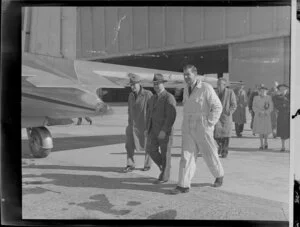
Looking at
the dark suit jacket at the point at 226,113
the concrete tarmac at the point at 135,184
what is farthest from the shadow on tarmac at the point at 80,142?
the dark suit jacket at the point at 226,113

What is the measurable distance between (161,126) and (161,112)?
0.12 meters

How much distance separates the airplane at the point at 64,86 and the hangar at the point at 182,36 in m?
0.09

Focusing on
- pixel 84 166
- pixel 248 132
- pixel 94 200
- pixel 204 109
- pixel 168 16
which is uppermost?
pixel 168 16

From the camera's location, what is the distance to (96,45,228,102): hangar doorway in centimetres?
302

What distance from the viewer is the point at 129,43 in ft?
10.1

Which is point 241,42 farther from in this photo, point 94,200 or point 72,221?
point 72,221

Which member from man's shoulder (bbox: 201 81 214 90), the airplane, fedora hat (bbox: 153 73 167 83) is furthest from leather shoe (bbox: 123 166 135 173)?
man's shoulder (bbox: 201 81 214 90)

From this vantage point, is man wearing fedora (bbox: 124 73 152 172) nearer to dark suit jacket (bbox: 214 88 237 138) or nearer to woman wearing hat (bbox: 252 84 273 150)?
dark suit jacket (bbox: 214 88 237 138)

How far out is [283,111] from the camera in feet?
9.67

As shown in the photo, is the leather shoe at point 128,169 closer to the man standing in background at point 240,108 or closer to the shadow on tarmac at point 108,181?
the shadow on tarmac at point 108,181

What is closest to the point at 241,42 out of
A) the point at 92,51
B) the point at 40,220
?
the point at 92,51

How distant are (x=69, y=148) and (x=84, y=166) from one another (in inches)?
8.1

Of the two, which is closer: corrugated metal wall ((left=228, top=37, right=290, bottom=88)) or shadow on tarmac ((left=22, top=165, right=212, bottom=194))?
corrugated metal wall ((left=228, top=37, right=290, bottom=88))

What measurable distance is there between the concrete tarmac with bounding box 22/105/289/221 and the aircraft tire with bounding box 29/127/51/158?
0.20ft
